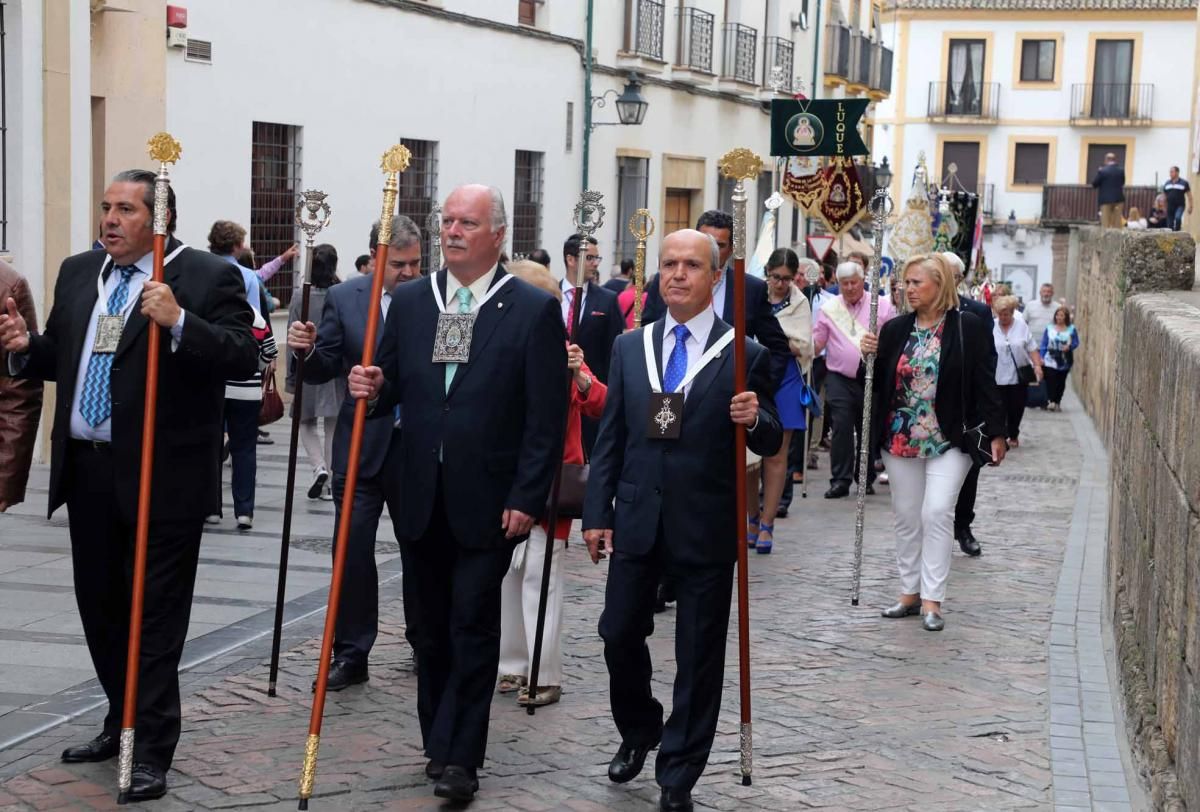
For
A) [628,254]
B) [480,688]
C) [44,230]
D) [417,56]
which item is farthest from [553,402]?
[628,254]

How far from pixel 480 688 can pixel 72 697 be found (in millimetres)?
1982

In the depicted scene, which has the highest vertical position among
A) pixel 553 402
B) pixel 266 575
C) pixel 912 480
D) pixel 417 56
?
pixel 417 56

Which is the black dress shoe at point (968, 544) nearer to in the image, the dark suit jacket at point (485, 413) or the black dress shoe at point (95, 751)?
the dark suit jacket at point (485, 413)

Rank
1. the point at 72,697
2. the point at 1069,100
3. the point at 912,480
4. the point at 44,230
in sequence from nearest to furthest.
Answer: the point at 72,697
the point at 912,480
the point at 44,230
the point at 1069,100

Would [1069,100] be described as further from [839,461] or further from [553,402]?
[553,402]

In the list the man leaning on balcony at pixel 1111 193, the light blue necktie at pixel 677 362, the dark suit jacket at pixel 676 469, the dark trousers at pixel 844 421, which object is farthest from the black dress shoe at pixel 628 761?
the man leaning on balcony at pixel 1111 193

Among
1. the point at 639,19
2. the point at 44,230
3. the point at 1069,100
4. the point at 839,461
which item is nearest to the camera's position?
the point at 44,230

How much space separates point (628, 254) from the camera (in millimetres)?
28375

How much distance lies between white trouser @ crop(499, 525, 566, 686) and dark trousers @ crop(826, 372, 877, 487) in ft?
24.9

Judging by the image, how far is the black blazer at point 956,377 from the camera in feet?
30.8

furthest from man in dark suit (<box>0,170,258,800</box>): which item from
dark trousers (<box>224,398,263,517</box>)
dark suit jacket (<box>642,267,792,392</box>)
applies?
dark trousers (<box>224,398,263,517</box>)

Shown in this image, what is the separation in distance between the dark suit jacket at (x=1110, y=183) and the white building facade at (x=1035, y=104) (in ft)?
63.1

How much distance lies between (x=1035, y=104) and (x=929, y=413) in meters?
55.8

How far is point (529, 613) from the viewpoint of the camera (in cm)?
746
